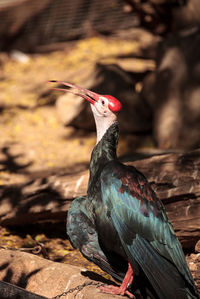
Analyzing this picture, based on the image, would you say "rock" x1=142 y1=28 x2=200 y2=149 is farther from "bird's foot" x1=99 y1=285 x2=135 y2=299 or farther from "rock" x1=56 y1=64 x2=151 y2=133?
"bird's foot" x1=99 y1=285 x2=135 y2=299

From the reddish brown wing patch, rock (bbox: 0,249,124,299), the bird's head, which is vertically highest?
the bird's head

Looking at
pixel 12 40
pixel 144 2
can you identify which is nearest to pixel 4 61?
pixel 12 40

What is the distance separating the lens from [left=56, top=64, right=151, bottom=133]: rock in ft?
26.7

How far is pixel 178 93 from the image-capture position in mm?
7387

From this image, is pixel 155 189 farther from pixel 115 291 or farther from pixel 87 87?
pixel 87 87

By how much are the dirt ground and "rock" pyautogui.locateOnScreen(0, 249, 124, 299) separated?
1.03 ft

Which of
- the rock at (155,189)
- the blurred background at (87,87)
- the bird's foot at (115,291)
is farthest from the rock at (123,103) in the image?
the bird's foot at (115,291)

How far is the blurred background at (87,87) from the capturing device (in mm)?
6633

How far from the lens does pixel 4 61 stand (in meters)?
11.2

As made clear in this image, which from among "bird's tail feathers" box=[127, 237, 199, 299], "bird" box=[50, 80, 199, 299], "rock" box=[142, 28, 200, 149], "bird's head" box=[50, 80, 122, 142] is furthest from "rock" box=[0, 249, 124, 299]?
"rock" box=[142, 28, 200, 149]

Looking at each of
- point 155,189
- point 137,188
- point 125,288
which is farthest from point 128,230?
point 155,189

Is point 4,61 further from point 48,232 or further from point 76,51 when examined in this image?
point 48,232

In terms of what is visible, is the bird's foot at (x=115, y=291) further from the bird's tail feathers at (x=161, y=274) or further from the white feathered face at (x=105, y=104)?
the white feathered face at (x=105, y=104)

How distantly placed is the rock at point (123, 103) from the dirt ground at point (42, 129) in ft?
0.69
